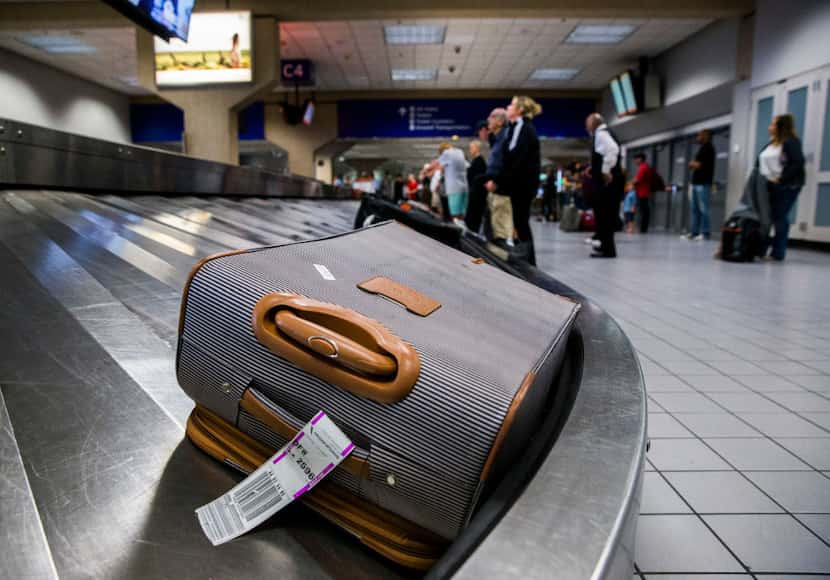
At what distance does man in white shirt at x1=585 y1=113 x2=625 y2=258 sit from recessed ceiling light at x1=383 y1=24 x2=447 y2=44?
5.87 metres

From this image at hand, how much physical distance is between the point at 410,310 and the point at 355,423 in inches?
7.1

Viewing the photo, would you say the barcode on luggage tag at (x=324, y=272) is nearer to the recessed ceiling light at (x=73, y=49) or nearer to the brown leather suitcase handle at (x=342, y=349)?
the brown leather suitcase handle at (x=342, y=349)

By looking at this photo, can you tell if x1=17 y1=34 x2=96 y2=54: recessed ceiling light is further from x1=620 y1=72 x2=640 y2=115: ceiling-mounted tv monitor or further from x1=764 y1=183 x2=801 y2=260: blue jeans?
x1=764 y1=183 x2=801 y2=260: blue jeans

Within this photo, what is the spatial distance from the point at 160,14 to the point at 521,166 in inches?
151

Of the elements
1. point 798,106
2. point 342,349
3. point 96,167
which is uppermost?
point 798,106

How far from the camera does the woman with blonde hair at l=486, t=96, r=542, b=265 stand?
16.1ft

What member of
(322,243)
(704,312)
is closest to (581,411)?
(322,243)

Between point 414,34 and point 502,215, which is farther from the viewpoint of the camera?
point 414,34

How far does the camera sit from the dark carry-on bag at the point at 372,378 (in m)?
0.65

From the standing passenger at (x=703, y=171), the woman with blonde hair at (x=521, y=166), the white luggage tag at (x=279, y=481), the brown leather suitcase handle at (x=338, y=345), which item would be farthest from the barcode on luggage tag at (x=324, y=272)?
the standing passenger at (x=703, y=171)

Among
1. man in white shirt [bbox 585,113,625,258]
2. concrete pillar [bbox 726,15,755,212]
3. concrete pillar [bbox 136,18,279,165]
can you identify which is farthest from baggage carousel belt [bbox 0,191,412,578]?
concrete pillar [bbox 726,15,755,212]

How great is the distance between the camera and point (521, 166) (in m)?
4.96

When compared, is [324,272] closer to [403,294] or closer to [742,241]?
[403,294]

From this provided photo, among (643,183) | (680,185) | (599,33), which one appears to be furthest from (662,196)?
(599,33)
